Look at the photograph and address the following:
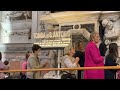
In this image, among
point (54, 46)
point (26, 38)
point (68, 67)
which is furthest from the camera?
point (26, 38)

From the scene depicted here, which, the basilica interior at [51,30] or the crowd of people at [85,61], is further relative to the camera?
the basilica interior at [51,30]

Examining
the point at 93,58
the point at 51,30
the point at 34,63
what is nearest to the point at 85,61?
the point at 93,58

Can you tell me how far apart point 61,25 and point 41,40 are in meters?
0.51

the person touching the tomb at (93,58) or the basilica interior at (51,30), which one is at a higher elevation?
the basilica interior at (51,30)

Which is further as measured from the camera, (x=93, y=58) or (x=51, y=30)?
(x=51, y=30)

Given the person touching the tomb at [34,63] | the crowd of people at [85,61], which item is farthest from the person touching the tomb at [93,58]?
the person touching the tomb at [34,63]

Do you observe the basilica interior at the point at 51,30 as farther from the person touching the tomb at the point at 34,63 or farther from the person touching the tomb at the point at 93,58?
the person touching the tomb at the point at 93,58

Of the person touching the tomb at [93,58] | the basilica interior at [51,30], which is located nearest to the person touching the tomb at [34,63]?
the basilica interior at [51,30]

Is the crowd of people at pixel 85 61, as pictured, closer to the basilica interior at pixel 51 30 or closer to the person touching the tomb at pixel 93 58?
the person touching the tomb at pixel 93 58

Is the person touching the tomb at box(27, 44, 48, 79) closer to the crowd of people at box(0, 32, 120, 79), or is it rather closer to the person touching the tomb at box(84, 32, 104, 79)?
the crowd of people at box(0, 32, 120, 79)

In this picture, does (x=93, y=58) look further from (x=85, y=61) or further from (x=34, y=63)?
(x=34, y=63)

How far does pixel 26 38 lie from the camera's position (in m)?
5.59
